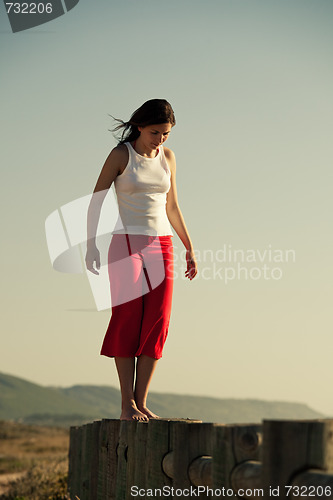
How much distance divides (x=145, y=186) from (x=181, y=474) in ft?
7.30

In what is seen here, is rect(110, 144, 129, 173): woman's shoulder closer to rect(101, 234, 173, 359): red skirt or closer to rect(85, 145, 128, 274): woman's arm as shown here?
rect(85, 145, 128, 274): woman's arm

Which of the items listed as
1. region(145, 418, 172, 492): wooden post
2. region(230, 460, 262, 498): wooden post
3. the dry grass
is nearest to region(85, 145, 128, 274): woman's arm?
region(145, 418, 172, 492): wooden post

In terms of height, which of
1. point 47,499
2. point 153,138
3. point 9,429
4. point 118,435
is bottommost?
point 9,429

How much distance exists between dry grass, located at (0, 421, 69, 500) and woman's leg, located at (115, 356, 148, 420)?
5.91m

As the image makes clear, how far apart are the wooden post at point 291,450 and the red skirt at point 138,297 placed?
2811mm

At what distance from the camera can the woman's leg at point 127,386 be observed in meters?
4.52

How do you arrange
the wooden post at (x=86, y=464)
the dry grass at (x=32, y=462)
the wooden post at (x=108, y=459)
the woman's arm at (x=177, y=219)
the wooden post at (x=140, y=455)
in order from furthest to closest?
1. the dry grass at (x=32, y=462)
2. the wooden post at (x=86, y=464)
3. the woman's arm at (x=177, y=219)
4. the wooden post at (x=108, y=459)
5. the wooden post at (x=140, y=455)

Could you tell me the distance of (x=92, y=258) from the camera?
4.60 meters

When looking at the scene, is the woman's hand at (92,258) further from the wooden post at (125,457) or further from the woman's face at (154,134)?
the wooden post at (125,457)

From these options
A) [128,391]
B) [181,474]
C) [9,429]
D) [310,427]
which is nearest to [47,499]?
[128,391]

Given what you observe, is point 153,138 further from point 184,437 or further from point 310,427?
point 310,427

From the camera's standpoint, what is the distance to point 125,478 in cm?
376

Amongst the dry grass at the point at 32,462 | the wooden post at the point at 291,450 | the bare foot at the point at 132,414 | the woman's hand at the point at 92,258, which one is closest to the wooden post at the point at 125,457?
the bare foot at the point at 132,414

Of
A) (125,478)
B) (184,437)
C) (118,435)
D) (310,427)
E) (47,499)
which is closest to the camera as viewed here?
(310,427)
